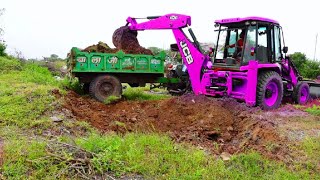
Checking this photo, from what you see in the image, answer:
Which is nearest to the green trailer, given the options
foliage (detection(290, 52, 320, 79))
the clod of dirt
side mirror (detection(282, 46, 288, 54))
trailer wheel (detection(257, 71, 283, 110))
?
trailer wheel (detection(257, 71, 283, 110))

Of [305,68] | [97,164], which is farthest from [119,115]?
[305,68]

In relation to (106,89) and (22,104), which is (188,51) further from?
(22,104)

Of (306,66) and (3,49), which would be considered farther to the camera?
(306,66)

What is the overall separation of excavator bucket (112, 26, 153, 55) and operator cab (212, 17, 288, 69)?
94.8 inches

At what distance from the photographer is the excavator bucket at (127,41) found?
11.1 m

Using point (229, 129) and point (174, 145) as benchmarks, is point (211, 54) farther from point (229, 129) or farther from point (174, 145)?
point (174, 145)

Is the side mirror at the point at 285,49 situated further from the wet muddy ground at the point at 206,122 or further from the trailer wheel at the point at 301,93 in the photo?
the wet muddy ground at the point at 206,122

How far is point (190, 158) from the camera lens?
478 cm

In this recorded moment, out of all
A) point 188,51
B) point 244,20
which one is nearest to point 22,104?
point 188,51

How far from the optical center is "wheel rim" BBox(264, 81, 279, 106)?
916 cm

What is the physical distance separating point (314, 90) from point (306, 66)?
11.2m

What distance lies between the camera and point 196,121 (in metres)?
7.32

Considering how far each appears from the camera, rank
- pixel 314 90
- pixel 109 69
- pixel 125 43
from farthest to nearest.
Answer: pixel 314 90
pixel 125 43
pixel 109 69

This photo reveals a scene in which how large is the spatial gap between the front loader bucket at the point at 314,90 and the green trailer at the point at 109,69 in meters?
4.84
